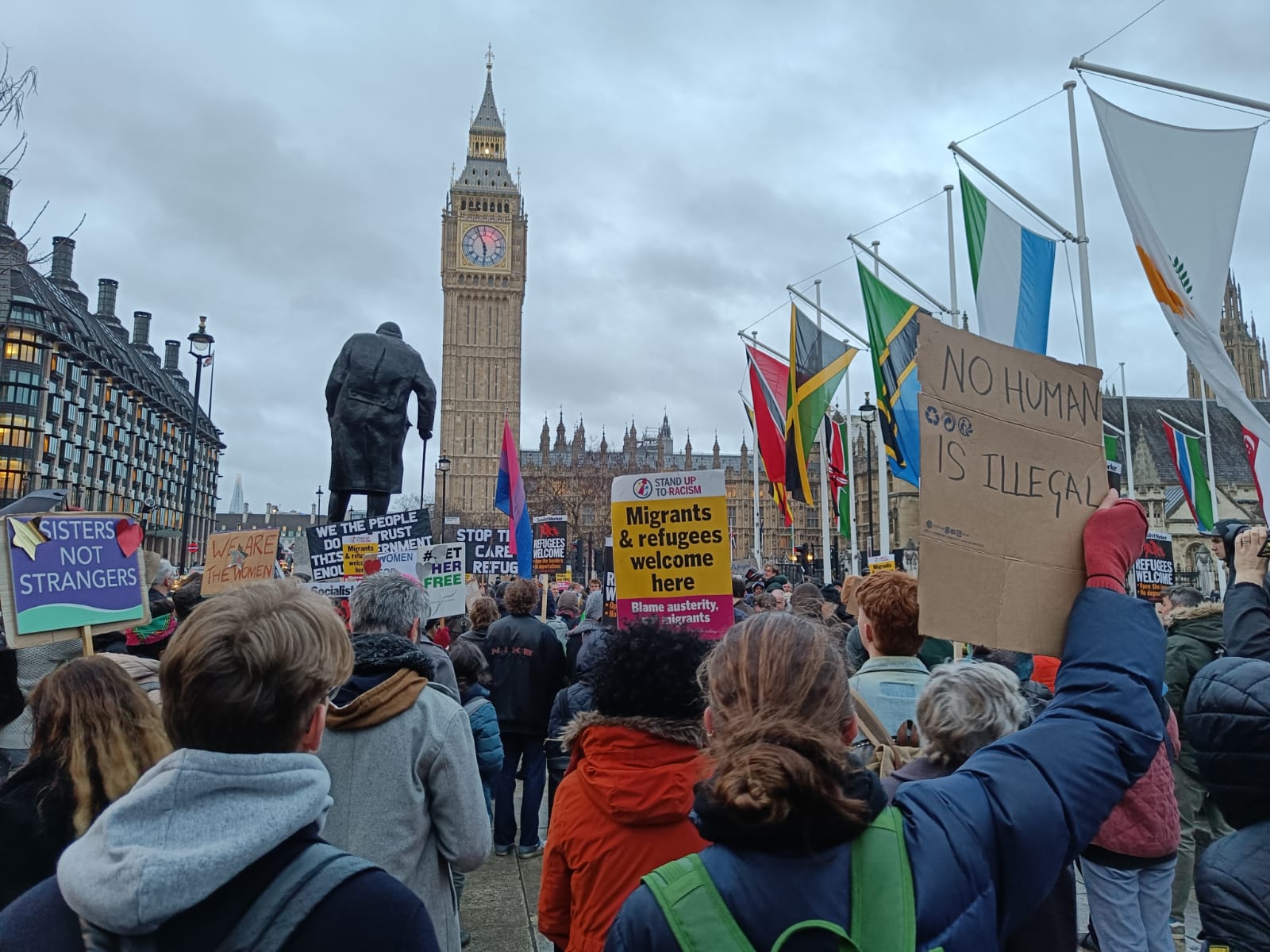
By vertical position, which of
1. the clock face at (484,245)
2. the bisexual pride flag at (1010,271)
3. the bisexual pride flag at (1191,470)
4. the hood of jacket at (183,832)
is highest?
the clock face at (484,245)

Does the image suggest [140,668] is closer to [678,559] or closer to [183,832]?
[183,832]

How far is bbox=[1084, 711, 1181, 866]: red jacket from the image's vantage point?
337 centimetres

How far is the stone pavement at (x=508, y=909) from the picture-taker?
4.44 meters

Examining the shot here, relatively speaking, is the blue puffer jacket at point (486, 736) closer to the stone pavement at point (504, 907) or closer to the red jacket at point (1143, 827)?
the stone pavement at point (504, 907)

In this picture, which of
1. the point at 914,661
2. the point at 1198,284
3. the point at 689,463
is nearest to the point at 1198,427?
the point at 689,463

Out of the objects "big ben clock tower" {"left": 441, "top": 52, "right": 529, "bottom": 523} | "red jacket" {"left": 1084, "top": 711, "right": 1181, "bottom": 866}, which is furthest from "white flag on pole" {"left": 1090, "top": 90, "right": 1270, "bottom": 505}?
"big ben clock tower" {"left": 441, "top": 52, "right": 529, "bottom": 523}

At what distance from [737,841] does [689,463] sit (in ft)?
279

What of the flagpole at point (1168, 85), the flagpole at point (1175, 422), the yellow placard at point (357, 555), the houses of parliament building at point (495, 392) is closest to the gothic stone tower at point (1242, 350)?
the houses of parliament building at point (495, 392)

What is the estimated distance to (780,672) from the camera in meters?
1.46

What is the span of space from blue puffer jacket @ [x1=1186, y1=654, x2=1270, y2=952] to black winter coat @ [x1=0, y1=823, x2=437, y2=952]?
1.78 metres

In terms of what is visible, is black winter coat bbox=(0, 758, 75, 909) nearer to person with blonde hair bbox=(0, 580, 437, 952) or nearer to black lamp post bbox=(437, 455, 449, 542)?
person with blonde hair bbox=(0, 580, 437, 952)

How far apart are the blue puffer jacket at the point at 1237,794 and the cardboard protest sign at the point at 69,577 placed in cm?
435

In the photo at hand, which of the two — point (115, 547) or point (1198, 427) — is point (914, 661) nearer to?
point (115, 547)

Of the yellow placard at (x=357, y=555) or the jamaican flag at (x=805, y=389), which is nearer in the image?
the yellow placard at (x=357, y=555)
